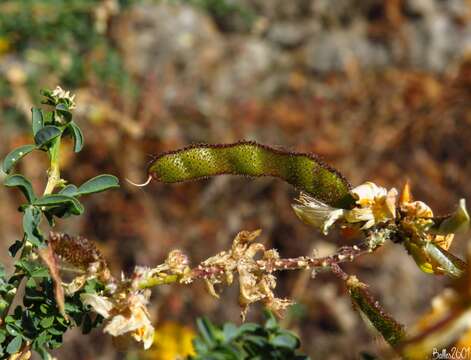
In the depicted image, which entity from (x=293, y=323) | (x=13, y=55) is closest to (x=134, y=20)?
(x=13, y=55)

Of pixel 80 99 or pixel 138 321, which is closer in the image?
pixel 138 321

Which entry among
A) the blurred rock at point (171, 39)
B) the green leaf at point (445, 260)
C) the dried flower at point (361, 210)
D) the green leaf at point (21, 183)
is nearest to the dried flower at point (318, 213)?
the dried flower at point (361, 210)

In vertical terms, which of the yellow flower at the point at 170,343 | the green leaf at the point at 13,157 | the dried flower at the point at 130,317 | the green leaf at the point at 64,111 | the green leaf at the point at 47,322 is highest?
the green leaf at the point at 64,111

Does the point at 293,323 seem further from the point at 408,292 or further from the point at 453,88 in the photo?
the point at 453,88

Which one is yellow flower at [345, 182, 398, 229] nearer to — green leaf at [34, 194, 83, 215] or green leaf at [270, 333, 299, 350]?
green leaf at [270, 333, 299, 350]

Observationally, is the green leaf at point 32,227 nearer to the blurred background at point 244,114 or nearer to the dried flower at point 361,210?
the dried flower at point 361,210

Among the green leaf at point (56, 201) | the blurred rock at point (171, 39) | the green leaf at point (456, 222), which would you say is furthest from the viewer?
the blurred rock at point (171, 39)
